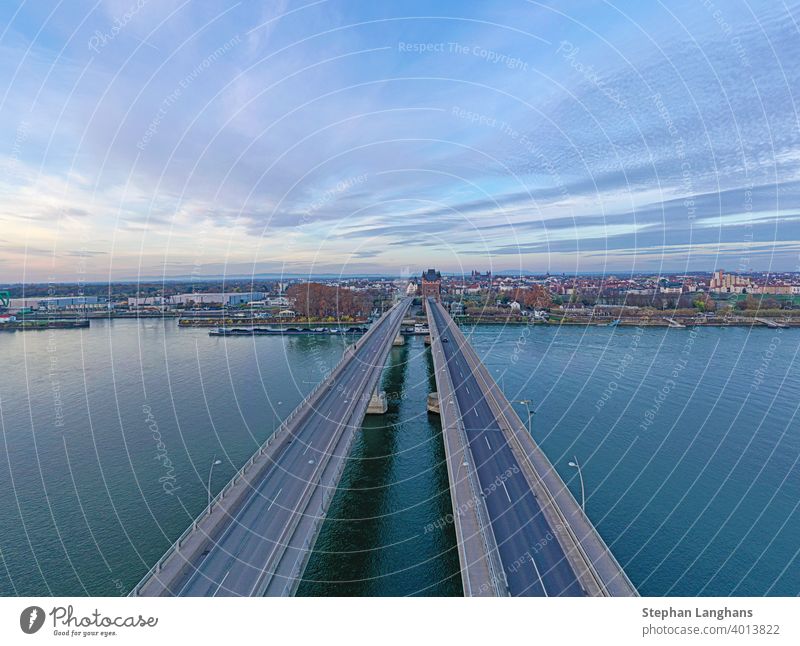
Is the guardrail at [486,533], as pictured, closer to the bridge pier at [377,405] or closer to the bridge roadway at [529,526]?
the bridge roadway at [529,526]

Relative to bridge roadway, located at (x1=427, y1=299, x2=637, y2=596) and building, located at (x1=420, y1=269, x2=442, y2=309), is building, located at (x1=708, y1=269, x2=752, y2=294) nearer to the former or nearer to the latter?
bridge roadway, located at (x1=427, y1=299, x2=637, y2=596)

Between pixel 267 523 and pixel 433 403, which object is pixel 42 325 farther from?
pixel 267 523

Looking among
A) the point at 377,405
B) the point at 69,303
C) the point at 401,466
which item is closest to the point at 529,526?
the point at 401,466

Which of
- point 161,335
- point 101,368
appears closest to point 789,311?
point 101,368

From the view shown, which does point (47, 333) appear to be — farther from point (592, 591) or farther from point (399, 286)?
point (399, 286)

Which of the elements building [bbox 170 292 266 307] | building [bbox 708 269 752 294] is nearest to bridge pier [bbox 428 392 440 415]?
building [bbox 708 269 752 294]
